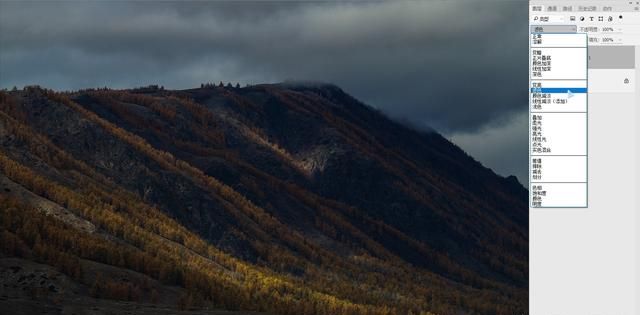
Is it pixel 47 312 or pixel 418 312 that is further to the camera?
pixel 418 312

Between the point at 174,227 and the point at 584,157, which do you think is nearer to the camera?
the point at 584,157

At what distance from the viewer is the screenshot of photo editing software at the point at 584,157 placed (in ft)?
74.1

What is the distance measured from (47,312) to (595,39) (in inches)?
1253

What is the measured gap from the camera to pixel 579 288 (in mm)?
22688

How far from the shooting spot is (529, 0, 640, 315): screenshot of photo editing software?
74.1 feet

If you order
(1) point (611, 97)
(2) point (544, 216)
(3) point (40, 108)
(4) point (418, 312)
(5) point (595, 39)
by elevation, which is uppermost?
(3) point (40, 108)

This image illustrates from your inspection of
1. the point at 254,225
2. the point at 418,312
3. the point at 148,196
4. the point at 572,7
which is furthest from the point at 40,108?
the point at 572,7

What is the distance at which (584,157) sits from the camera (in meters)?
23.1

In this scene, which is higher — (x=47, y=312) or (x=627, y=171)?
(x=627, y=171)

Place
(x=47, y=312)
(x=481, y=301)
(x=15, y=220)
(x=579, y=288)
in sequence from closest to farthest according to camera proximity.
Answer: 1. (x=579, y=288)
2. (x=47, y=312)
3. (x=15, y=220)
4. (x=481, y=301)

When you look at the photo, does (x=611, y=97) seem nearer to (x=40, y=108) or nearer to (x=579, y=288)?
(x=579, y=288)

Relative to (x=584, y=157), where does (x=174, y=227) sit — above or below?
above

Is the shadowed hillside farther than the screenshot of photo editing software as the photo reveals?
Yes

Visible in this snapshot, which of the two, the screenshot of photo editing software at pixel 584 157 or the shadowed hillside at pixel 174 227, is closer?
the screenshot of photo editing software at pixel 584 157
